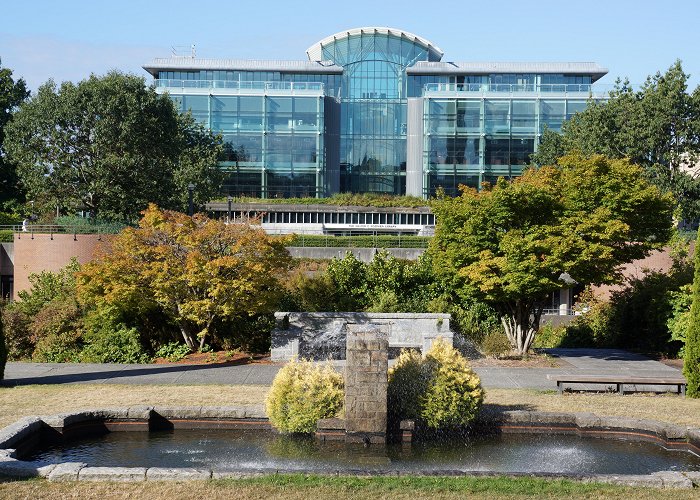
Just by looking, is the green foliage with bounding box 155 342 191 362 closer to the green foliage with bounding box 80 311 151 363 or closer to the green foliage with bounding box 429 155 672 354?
the green foliage with bounding box 80 311 151 363

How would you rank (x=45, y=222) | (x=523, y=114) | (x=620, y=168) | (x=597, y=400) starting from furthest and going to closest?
1. (x=523, y=114)
2. (x=45, y=222)
3. (x=620, y=168)
4. (x=597, y=400)

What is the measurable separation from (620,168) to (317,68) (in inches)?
1895

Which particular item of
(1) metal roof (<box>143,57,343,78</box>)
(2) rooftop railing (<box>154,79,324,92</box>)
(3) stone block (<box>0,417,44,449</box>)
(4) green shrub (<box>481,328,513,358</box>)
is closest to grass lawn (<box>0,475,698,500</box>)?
(3) stone block (<box>0,417,44,449</box>)

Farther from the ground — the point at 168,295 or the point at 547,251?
the point at 547,251

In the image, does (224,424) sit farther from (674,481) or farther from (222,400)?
(674,481)

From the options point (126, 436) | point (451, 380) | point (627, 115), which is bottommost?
point (126, 436)

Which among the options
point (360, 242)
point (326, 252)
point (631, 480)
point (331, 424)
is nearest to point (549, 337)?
point (326, 252)

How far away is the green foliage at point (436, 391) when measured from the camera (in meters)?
12.7

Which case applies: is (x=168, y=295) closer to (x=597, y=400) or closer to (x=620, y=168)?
(x=597, y=400)

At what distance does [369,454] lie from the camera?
11.7 meters

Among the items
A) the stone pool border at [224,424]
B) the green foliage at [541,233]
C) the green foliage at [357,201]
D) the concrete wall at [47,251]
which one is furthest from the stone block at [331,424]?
the green foliage at [357,201]

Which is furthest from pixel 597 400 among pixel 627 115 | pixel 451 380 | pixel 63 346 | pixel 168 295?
pixel 627 115

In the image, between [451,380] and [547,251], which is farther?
[547,251]

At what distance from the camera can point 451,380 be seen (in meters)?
12.8
